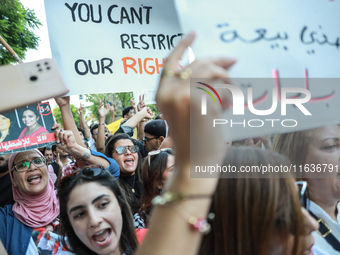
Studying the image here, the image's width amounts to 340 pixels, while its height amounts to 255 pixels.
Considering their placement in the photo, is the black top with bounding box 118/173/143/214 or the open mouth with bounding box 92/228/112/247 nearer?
the open mouth with bounding box 92/228/112/247

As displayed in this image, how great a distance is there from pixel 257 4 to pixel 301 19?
19 centimetres

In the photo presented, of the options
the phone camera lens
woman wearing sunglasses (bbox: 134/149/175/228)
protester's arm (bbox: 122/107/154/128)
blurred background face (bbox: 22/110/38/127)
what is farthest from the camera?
protester's arm (bbox: 122/107/154/128)

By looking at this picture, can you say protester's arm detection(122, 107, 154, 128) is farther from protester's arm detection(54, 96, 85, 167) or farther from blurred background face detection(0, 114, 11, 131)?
blurred background face detection(0, 114, 11, 131)

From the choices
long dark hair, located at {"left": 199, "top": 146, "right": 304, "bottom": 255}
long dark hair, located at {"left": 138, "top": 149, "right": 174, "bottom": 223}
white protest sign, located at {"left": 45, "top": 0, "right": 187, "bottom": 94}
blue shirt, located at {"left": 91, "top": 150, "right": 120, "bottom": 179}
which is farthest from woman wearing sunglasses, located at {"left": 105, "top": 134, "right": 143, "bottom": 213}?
long dark hair, located at {"left": 199, "top": 146, "right": 304, "bottom": 255}

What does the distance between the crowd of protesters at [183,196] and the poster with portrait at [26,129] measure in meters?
0.11

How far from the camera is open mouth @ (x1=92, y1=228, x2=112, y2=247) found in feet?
5.02

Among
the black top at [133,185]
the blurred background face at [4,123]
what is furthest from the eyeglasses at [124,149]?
the blurred background face at [4,123]

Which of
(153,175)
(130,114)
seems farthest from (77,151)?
(130,114)

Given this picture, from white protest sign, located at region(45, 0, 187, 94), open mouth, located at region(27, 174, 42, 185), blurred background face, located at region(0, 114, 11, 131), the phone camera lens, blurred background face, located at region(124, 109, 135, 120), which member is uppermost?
white protest sign, located at region(45, 0, 187, 94)

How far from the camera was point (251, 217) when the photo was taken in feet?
2.75

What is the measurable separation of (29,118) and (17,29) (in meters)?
8.79

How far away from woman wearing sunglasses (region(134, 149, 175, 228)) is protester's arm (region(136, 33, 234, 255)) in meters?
1.49

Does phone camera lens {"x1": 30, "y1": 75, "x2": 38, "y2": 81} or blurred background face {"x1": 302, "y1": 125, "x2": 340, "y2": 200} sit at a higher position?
phone camera lens {"x1": 30, "y1": 75, "x2": 38, "y2": 81}

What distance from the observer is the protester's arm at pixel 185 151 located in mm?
557
